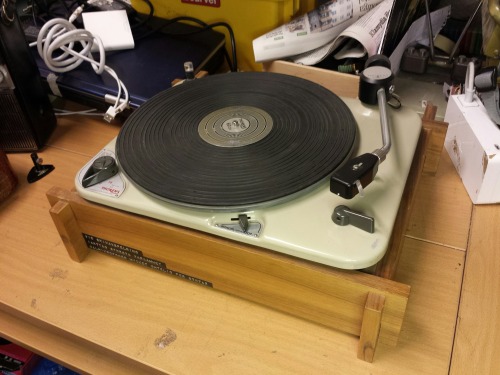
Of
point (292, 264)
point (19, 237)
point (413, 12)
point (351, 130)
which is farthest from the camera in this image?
point (413, 12)

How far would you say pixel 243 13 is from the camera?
1.04 m

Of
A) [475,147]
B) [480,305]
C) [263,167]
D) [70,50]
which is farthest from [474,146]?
[70,50]

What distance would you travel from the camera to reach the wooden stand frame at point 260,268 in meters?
0.55

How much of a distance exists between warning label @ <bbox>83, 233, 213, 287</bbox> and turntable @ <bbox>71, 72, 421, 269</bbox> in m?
0.09

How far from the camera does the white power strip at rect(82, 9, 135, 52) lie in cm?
105

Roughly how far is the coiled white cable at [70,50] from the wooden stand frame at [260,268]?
283 mm

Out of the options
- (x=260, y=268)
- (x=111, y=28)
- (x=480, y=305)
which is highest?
(x=111, y=28)

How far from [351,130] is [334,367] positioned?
12.1 inches

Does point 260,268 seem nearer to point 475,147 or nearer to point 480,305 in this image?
point 480,305

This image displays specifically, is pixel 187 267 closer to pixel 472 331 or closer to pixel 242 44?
pixel 472 331

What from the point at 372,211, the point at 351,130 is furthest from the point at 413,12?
the point at 372,211

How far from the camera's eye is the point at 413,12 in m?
1.02

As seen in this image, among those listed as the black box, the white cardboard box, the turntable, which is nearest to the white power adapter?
the white cardboard box

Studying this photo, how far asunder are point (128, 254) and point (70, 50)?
0.47 metres
